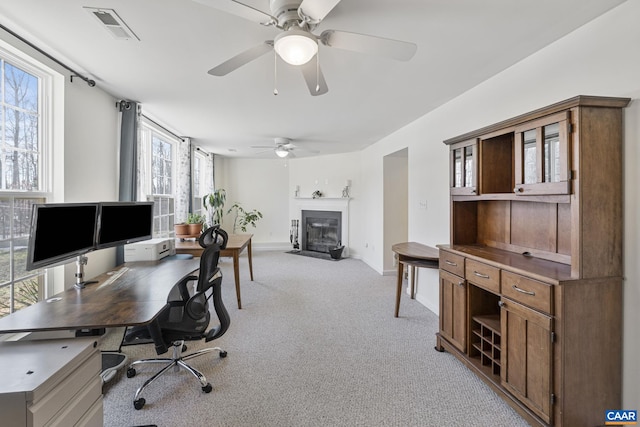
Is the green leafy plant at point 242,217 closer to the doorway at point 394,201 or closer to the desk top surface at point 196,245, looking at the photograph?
the desk top surface at point 196,245

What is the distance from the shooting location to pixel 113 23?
179 centimetres

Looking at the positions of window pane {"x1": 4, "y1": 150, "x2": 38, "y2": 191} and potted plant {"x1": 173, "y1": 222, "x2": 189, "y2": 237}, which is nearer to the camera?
window pane {"x1": 4, "y1": 150, "x2": 38, "y2": 191}

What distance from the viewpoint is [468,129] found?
2.95 m

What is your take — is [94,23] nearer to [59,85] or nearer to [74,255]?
[59,85]

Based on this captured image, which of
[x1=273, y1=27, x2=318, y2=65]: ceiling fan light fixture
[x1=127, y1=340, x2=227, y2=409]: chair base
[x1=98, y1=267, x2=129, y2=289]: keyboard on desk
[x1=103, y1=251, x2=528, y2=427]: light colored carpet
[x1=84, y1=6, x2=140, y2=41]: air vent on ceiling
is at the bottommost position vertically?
[x1=103, y1=251, x2=528, y2=427]: light colored carpet

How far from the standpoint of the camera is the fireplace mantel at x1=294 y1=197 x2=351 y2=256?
6855mm

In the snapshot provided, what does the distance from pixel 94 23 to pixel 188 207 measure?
3584 millimetres

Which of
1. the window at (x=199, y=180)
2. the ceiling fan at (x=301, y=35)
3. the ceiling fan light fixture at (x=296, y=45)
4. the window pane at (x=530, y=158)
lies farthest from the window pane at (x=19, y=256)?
the window at (x=199, y=180)

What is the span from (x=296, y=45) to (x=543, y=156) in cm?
158

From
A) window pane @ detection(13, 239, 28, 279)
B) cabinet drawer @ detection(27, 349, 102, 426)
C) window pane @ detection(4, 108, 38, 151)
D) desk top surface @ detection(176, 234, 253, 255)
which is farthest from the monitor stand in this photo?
desk top surface @ detection(176, 234, 253, 255)

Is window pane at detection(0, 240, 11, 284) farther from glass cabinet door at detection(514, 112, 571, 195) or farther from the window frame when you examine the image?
glass cabinet door at detection(514, 112, 571, 195)

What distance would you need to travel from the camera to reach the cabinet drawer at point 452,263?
7.81ft

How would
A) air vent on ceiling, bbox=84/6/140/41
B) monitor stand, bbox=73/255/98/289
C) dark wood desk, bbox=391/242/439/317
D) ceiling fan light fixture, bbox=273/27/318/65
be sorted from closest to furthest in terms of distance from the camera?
ceiling fan light fixture, bbox=273/27/318/65
air vent on ceiling, bbox=84/6/140/41
monitor stand, bbox=73/255/98/289
dark wood desk, bbox=391/242/439/317

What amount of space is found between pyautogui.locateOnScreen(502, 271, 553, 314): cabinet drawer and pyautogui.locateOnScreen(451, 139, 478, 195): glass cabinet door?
0.78 m
